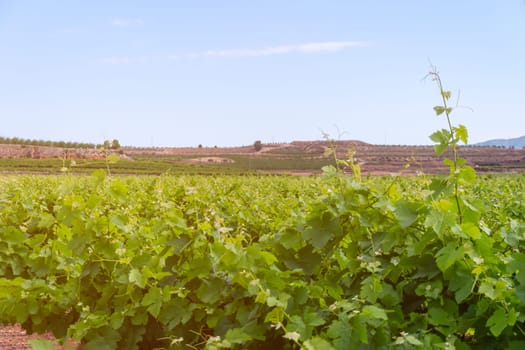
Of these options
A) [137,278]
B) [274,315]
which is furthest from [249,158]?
[274,315]

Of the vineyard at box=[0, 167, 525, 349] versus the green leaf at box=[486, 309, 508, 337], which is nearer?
the green leaf at box=[486, 309, 508, 337]

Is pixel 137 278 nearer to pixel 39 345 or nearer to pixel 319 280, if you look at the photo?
pixel 39 345

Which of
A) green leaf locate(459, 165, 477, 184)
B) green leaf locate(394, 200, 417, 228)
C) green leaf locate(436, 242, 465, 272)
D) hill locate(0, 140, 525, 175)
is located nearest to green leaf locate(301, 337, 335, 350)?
green leaf locate(436, 242, 465, 272)

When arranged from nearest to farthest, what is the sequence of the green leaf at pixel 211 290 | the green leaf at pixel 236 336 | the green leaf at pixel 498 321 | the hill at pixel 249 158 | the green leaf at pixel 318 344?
the green leaf at pixel 318 344 → the green leaf at pixel 498 321 → the green leaf at pixel 236 336 → the green leaf at pixel 211 290 → the hill at pixel 249 158

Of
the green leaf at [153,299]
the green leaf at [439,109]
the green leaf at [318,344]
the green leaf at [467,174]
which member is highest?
the green leaf at [439,109]

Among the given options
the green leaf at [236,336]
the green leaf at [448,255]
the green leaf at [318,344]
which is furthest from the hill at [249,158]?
the green leaf at [318,344]

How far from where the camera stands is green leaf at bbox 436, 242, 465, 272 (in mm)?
2451

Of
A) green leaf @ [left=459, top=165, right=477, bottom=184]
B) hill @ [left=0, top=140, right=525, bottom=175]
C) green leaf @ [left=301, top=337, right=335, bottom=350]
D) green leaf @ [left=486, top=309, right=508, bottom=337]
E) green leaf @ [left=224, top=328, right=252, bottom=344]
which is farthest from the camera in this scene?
hill @ [left=0, top=140, right=525, bottom=175]

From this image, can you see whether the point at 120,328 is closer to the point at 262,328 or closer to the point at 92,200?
the point at 92,200

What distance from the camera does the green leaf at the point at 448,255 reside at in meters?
2.45

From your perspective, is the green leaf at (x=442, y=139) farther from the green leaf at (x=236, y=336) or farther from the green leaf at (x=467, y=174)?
the green leaf at (x=236, y=336)

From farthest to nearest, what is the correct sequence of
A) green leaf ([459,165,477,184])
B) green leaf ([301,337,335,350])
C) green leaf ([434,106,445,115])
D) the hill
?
the hill, green leaf ([434,106,445,115]), green leaf ([459,165,477,184]), green leaf ([301,337,335,350])

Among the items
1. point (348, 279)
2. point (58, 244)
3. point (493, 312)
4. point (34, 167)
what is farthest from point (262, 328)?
point (34, 167)

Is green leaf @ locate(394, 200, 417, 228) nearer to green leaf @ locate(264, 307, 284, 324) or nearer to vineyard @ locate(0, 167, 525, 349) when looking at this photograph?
vineyard @ locate(0, 167, 525, 349)
